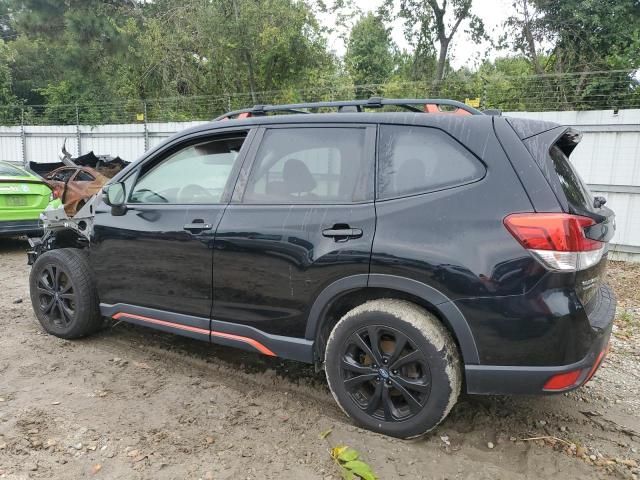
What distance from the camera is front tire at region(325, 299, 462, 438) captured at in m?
2.54

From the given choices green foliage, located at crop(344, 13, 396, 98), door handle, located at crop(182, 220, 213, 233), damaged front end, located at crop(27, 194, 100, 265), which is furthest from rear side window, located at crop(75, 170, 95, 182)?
green foliage, located at crop(344, 13, 396, 98)

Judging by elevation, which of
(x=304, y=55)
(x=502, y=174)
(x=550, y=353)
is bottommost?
(x=550, y=353)

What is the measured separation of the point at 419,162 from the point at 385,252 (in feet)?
1.72

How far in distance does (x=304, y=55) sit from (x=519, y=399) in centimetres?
1543

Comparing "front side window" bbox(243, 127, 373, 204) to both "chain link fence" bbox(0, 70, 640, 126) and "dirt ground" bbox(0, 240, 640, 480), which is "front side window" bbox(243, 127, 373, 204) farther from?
"chain link fence" bbox(0, 70, 640, 126)

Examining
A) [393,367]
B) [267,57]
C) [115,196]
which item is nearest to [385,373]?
[393,367]

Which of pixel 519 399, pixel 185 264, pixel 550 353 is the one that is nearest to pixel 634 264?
pixel 519 399

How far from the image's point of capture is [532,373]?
94.6 inches

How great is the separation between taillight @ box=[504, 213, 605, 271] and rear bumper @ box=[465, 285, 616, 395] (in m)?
0.35

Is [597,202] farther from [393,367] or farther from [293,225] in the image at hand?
[293,225]

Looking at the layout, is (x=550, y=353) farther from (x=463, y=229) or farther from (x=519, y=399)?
(x=519, y=399)

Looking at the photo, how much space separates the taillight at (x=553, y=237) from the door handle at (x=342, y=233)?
76 centimetres

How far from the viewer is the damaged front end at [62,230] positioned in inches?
156

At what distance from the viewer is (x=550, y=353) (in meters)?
2.36
